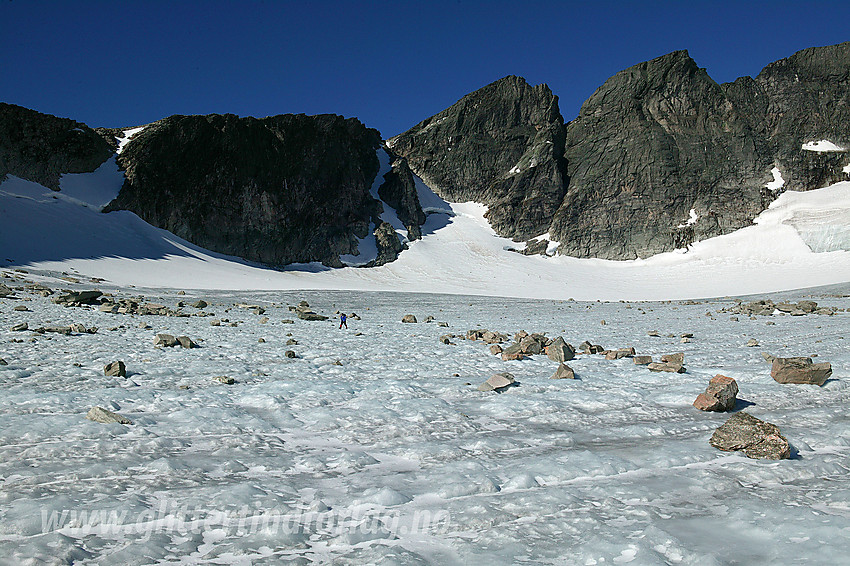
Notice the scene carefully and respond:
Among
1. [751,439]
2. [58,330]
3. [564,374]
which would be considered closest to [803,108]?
[564,374]

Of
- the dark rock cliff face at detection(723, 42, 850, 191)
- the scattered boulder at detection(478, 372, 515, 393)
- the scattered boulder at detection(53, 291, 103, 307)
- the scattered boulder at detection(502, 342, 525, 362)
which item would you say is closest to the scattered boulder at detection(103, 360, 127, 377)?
the scattered boulder at detection(478, 372, 515, 393)

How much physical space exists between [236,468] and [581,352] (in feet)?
30.2

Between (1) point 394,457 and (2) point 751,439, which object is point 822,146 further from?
(1) point 394,457

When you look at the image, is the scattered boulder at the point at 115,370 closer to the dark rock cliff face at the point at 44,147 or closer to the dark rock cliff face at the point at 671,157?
the dark rock cliff face at the point at 44,147

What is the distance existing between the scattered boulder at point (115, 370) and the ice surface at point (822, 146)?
9220 centimetres

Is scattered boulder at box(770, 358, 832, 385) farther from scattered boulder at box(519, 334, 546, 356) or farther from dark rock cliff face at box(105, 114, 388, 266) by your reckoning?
dark rock cliff face at box(105, 114, 388, 266)

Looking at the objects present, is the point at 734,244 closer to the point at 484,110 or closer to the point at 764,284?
the point at 764,284

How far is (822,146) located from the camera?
74750 millimetres

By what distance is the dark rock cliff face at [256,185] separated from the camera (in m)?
57.4

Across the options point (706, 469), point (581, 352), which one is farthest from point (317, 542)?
point (581, 352)

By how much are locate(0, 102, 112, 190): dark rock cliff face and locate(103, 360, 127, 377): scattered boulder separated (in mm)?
53726

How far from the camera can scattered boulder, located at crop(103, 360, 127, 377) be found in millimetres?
8312

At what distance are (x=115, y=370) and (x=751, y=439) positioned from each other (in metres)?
8.88

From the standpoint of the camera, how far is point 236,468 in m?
4.86
